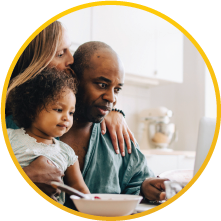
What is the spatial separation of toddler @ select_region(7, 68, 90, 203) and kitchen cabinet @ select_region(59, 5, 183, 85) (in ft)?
0.51

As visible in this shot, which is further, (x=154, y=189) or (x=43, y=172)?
(x=154, y=189)

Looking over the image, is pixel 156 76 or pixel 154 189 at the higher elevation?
pixel 156 76

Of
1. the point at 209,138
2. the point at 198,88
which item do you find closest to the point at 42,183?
the point at 209,138

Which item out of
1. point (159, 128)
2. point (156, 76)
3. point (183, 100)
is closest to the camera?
point (183, 100)

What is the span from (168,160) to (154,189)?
1.15 feet

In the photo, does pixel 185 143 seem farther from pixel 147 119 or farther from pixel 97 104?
pixel 97 104

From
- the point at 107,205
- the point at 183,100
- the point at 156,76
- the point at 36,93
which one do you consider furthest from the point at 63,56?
the point at 156,76

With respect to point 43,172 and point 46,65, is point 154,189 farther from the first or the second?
point 46,65

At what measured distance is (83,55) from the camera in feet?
2.24

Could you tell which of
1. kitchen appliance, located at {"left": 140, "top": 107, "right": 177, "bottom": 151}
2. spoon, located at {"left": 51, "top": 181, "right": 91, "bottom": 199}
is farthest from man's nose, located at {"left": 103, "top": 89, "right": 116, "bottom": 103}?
kitchen appliance, located at {"left": 140, "top": 107, "right": 177, "bottom": 151}

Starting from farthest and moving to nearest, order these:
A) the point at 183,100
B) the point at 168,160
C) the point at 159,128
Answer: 1. the point at 159,128
2. the point at 183,100
3. the point at 168,160

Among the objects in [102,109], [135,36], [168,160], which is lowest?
[168,160]

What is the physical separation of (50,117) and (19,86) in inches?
4.3

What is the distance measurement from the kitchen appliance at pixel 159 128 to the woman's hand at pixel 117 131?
1.41 ft
